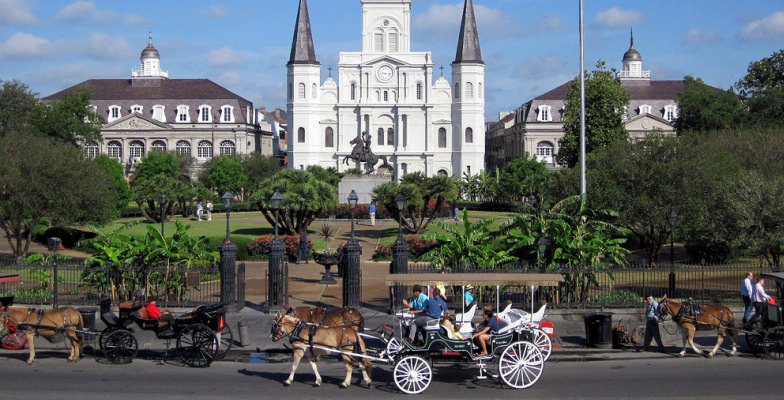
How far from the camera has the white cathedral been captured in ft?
332

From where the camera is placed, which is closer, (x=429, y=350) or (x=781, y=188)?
(x=429, y=350)

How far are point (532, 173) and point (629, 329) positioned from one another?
179ft

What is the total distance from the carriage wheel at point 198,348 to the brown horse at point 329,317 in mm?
2000

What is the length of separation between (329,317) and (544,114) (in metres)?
92.1

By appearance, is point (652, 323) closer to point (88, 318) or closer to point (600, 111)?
point (88, 318)

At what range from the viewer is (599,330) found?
18.5 metres

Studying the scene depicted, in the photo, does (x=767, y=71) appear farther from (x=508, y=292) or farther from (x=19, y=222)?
(x=19, y=222)

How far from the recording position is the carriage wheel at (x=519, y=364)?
14.7 meters

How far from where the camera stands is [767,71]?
5969 cm

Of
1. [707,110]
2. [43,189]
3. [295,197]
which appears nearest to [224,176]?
[707,110]

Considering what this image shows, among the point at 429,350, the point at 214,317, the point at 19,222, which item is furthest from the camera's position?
the point at 19,222

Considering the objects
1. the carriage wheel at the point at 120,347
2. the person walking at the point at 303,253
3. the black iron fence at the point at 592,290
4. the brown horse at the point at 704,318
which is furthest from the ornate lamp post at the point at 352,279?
the person walking at the point at 303,253

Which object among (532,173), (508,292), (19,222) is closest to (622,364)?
(508,292)

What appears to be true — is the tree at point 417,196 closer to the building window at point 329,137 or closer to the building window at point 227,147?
the building window at point 329,137
